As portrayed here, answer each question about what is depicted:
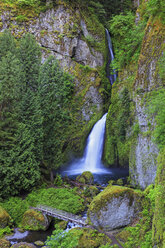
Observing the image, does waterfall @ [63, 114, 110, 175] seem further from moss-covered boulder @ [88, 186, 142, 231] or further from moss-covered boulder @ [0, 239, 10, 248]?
moss-covered boulder @ [0, 239, 10, 248]

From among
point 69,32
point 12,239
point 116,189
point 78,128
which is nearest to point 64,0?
point 69,32

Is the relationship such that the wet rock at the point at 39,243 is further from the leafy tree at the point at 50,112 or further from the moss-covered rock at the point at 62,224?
the leafy tree at the point at 50,112

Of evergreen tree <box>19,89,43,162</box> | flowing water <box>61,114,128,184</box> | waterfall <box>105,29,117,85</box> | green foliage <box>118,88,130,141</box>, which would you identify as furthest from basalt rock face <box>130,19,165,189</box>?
waterfall <box>105,29,117,85</box>

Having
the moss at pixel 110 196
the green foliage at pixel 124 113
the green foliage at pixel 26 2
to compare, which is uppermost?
the green foliage at pixel 26 2

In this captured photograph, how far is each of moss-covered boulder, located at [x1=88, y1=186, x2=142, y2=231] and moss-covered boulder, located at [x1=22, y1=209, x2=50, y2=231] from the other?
3.23 m

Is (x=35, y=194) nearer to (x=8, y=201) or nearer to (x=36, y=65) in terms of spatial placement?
(x=8, y=201)

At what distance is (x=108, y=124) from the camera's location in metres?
23.3

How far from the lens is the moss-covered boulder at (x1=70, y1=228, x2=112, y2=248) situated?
977 centimetres

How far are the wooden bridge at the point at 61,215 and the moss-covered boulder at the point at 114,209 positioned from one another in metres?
0.69

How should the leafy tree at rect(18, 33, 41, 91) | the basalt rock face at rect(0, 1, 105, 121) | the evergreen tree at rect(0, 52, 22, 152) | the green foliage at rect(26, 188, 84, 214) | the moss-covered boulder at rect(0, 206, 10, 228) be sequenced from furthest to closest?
the basalt rock face at rect(0, 1, 105, 121)
the leafy tree at rect(18, 33, 41, 91)
the evergreen tree at rect(0, 52, 22, 152)
the green foliage at rect(26, 188, 84, 214)
the moss-covered boulder at rect(0, 206, 10, 228)

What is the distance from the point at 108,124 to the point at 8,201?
13182 mm

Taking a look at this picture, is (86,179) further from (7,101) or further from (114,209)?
(7,101)

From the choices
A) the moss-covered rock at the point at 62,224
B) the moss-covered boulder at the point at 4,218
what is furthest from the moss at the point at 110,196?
the moss-covered boulder at the point at 4,218

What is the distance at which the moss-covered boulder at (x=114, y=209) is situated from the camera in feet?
35.9
